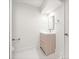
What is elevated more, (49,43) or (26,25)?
(26,25)

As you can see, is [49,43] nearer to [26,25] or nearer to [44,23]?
[44,23]

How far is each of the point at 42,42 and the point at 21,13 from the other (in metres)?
1.35

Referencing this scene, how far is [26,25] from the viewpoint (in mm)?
2629

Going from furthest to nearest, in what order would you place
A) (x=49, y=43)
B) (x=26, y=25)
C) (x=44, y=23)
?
(x=44, y=23)
(x=49, y=43)
(x=26, y=25)

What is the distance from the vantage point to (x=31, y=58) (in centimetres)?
251

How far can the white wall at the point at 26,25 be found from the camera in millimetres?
2371

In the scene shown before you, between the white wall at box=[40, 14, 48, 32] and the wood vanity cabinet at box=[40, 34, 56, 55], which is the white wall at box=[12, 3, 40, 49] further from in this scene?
the wood vanity cabinet at box=[40, 34, 56, 55]

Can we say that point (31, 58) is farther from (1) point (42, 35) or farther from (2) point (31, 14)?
(2) point (31, 14)

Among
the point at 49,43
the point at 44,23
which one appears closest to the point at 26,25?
the point at 44,23

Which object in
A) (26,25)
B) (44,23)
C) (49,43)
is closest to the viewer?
(26,25)

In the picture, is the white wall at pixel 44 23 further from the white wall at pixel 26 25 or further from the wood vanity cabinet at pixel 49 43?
the wood vanity cabinet at pixel 49 43

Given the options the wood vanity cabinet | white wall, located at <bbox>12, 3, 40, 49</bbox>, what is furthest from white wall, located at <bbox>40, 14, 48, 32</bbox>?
the wood vanity cabinet

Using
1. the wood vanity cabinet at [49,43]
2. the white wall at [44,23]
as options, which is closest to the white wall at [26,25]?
the white wall at [44,23]
